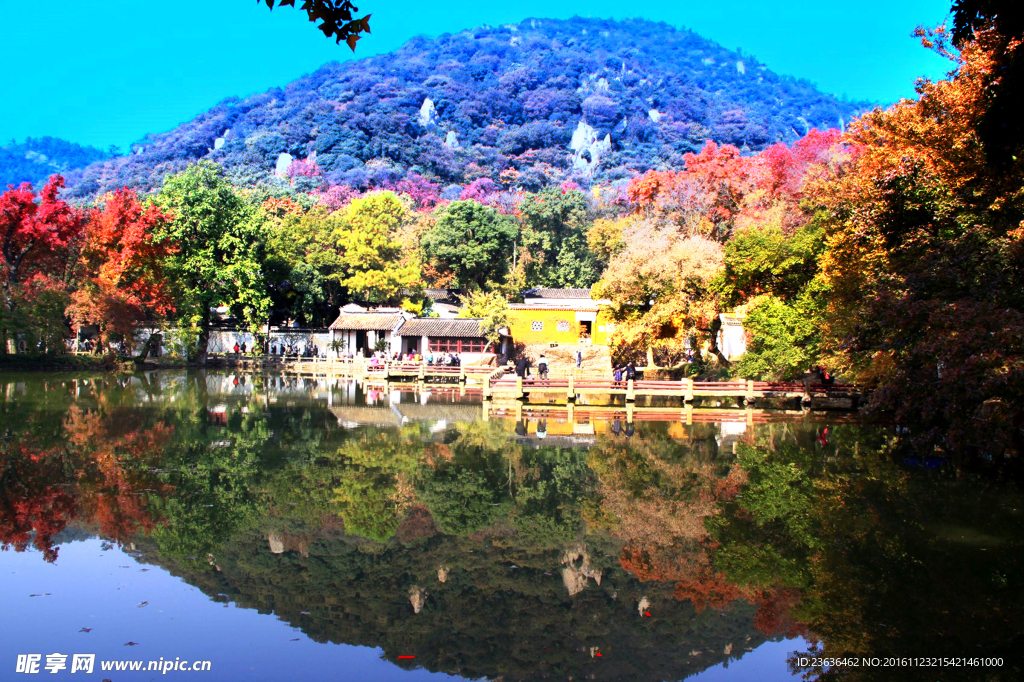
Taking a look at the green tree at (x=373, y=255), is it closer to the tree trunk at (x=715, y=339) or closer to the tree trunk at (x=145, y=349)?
the tree trunk at (x=145, y=349)

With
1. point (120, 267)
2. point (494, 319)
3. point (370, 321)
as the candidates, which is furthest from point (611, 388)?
point (120, 267)

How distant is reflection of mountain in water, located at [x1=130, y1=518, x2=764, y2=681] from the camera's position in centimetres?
680

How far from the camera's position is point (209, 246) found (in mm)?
39469

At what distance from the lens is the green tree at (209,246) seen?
38688 mm

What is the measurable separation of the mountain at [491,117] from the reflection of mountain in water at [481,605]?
7887 centimetres

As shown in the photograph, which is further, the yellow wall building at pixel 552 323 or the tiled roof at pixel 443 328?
the yellow wall building at pixel 552 323

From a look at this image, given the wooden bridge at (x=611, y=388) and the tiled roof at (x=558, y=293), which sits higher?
the tiled roof at (x=558, y=293)

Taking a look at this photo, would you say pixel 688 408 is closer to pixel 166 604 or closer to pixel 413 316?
pixel 166 604

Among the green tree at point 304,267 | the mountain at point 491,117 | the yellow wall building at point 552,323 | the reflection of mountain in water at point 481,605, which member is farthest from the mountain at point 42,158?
the reflection of mountain in water at point 481,605

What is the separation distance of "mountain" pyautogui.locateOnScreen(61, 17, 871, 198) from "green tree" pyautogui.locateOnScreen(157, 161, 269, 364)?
146 feet

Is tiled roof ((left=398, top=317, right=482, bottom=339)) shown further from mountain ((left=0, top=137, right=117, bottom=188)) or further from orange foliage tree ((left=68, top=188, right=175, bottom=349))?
mountain ((left=0, top=137, right=117, bottom=188))

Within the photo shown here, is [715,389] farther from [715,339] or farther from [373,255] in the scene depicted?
[373,255]

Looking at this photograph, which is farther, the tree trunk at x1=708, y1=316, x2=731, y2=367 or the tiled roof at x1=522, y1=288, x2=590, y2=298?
the tiled roof at x1=522, y1=288, x2=590, y2=298

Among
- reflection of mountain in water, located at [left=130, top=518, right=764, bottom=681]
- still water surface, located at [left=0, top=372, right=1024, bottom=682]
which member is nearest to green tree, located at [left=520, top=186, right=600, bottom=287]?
still water surface, located at [left=0, top=372, right=1024, bottom=682]
